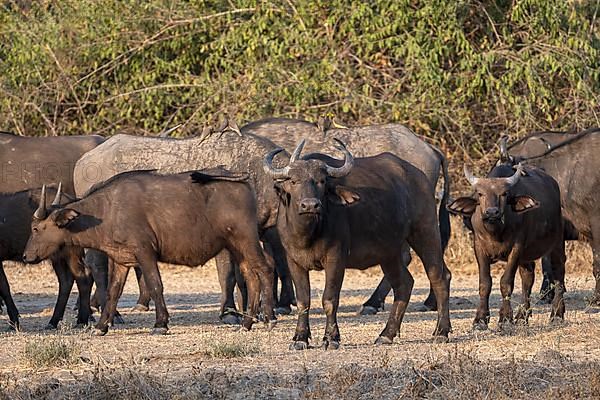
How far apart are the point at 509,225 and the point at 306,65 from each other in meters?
8.94

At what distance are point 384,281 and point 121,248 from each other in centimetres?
387

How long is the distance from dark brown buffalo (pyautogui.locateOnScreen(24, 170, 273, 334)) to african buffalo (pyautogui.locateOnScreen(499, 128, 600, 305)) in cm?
352

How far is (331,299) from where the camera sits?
404 inches

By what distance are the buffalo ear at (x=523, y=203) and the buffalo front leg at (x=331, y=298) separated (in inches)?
93.2

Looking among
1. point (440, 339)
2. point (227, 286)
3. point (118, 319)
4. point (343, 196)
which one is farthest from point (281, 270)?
point (343, 196)

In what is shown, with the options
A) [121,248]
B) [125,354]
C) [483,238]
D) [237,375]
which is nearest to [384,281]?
[483,238]

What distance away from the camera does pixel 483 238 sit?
1214cm

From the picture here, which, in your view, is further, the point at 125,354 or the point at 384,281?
the point at 384,281

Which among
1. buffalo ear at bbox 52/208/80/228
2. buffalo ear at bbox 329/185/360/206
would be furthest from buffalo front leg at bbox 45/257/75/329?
buffalo ear at bbox 329/185/360/206

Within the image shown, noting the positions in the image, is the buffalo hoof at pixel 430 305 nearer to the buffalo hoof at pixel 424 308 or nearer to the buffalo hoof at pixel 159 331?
the buffalo hoof at pixel 424 308

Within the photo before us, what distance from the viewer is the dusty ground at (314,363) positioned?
324 inches

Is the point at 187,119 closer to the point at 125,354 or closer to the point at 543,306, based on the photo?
the point at 543,306

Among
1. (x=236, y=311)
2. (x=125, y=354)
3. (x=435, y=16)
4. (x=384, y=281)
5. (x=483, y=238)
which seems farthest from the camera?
(x=435, y=16)

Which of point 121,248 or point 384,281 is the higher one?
point 121,248
